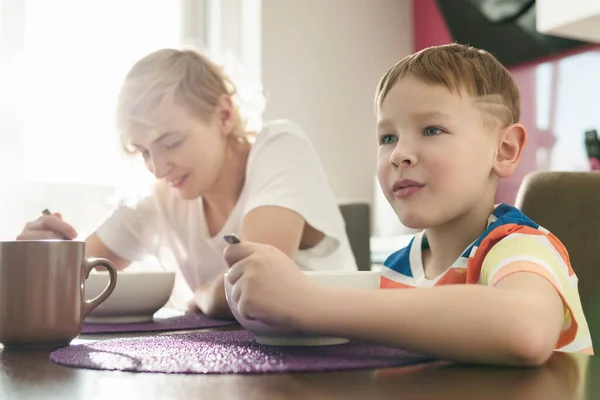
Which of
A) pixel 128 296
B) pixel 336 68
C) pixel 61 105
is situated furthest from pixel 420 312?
pixel 336 68

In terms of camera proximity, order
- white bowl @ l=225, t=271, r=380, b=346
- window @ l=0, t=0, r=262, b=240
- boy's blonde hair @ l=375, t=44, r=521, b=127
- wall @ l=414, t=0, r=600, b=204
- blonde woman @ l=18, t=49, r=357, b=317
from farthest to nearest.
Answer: wall @ l=414, t=0, r=600, b=204, window @ l=0, t=0, r=262, b=240, blonde woman @ l=18, t=49, r=357, b=317, boy's blonde hair @ l=375, t=44, r=521, b=127, white bowl @ l=225, t=271, r=380, b=346

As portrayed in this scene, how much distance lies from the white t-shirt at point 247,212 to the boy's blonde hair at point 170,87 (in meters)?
0.15

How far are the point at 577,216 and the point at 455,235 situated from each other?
263 mm

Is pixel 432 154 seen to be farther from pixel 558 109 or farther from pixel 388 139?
pixel 558 109

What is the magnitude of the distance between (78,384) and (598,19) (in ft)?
7.60

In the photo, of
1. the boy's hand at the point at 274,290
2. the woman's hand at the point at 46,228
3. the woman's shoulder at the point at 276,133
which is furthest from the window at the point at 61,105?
the boy's hand at the point at 274,290

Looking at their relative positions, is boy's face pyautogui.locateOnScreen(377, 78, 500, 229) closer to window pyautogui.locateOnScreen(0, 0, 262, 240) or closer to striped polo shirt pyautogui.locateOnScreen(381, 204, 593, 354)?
striped polo shirt pyautogui.locateOnScreen(381, 204, 593, 354)

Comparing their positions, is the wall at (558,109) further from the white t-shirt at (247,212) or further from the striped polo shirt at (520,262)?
the striped polo shirt at (520,262)

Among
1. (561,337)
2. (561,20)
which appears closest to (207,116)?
(561,337)

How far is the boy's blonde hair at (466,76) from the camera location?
86 cm

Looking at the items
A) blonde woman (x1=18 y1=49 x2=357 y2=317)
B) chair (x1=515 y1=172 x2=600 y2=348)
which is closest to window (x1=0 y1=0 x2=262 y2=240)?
blonde woman (x1=18 y1=49 x2=357 y2=317)

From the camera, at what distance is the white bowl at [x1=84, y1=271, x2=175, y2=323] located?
96cm

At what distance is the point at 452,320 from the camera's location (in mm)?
541

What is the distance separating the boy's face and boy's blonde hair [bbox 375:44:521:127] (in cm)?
1
